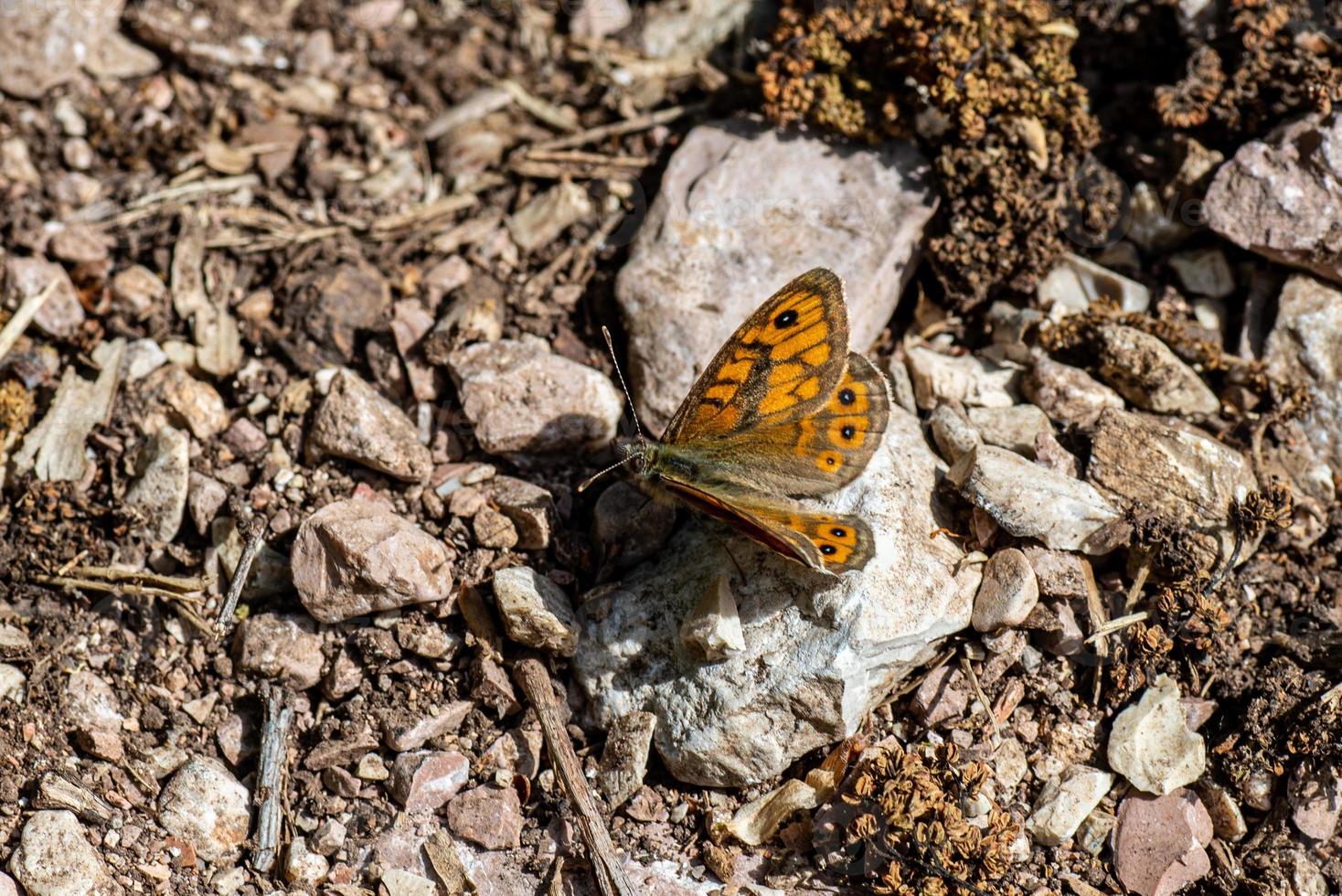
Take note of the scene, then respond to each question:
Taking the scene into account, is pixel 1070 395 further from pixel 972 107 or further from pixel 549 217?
pixel 549 217

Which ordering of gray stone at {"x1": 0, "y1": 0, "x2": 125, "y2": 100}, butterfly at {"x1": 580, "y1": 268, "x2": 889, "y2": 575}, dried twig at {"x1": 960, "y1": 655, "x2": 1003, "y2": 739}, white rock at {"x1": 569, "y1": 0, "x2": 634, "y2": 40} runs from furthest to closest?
1. white rock at {"x1": 569, "y1": 0, "x2": 634, "y2": 40}
2. gray stone at {"x1": 0, "y1": 0, "x2": 125, "y2": 100}
3. dried twig at {"x1": 960, "y1": 655, "x2": 1003, "y2": 739}
4. butterfly at {"x1": 580, "y1": 268, "x2": 889, "y2": 575}

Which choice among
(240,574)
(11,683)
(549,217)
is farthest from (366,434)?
(11,683)

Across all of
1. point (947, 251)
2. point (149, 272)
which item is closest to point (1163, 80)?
point (947, 251)

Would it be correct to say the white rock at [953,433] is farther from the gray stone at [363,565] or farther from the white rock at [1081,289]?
the gray stone at [363,565]

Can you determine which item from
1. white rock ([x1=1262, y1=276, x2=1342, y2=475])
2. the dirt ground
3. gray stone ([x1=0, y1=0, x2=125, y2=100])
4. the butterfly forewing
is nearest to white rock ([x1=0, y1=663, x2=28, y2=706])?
the dirt ground

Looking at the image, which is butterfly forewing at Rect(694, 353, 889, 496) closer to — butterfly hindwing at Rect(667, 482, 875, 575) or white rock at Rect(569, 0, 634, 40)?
butterfly hindwing at Rect(667, 482, 875, 575)

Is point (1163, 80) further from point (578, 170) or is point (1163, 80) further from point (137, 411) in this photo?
point (137, 411)

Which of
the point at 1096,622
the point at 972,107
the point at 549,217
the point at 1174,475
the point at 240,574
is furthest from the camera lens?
the point at 549,217
